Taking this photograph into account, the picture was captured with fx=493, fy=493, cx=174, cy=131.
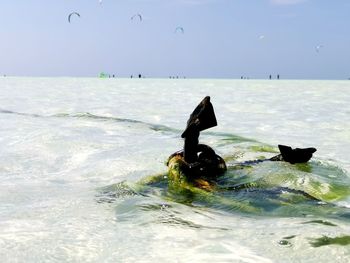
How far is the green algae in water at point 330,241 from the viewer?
4.00m

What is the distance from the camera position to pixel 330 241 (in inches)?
160

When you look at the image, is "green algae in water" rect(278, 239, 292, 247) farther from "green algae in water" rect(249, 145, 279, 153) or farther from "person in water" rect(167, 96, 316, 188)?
"green algae in water" rect(249, 145, 279, 153)

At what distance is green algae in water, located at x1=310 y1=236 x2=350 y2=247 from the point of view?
13.1ft

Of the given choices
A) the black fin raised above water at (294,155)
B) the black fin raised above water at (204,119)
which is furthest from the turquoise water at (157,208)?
the black fin raised above water at (204,119)

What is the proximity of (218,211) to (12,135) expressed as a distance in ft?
27.8

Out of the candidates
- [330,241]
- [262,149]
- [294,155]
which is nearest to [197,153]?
[294,155]

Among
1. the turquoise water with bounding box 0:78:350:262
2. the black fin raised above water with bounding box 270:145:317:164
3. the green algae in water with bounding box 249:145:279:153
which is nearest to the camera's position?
the turquoise water with bounding box 0:78:350:262

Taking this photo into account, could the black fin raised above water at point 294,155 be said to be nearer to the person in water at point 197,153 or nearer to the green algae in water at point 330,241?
the person in water at point 197,153

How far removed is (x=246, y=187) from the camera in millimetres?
6277

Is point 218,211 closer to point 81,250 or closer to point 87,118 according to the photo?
point 81,250

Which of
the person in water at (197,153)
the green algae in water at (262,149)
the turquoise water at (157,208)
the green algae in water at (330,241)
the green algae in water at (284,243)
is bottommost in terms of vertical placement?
the green algae in water at (262,149)

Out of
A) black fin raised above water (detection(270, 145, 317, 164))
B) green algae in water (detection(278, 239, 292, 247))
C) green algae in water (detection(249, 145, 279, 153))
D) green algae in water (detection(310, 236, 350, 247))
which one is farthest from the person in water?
green algae in water (detection(249, 145, 279, 153))

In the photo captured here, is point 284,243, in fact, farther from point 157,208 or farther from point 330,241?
point 157,208

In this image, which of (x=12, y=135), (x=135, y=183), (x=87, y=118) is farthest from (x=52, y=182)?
(x=87, y=118)
